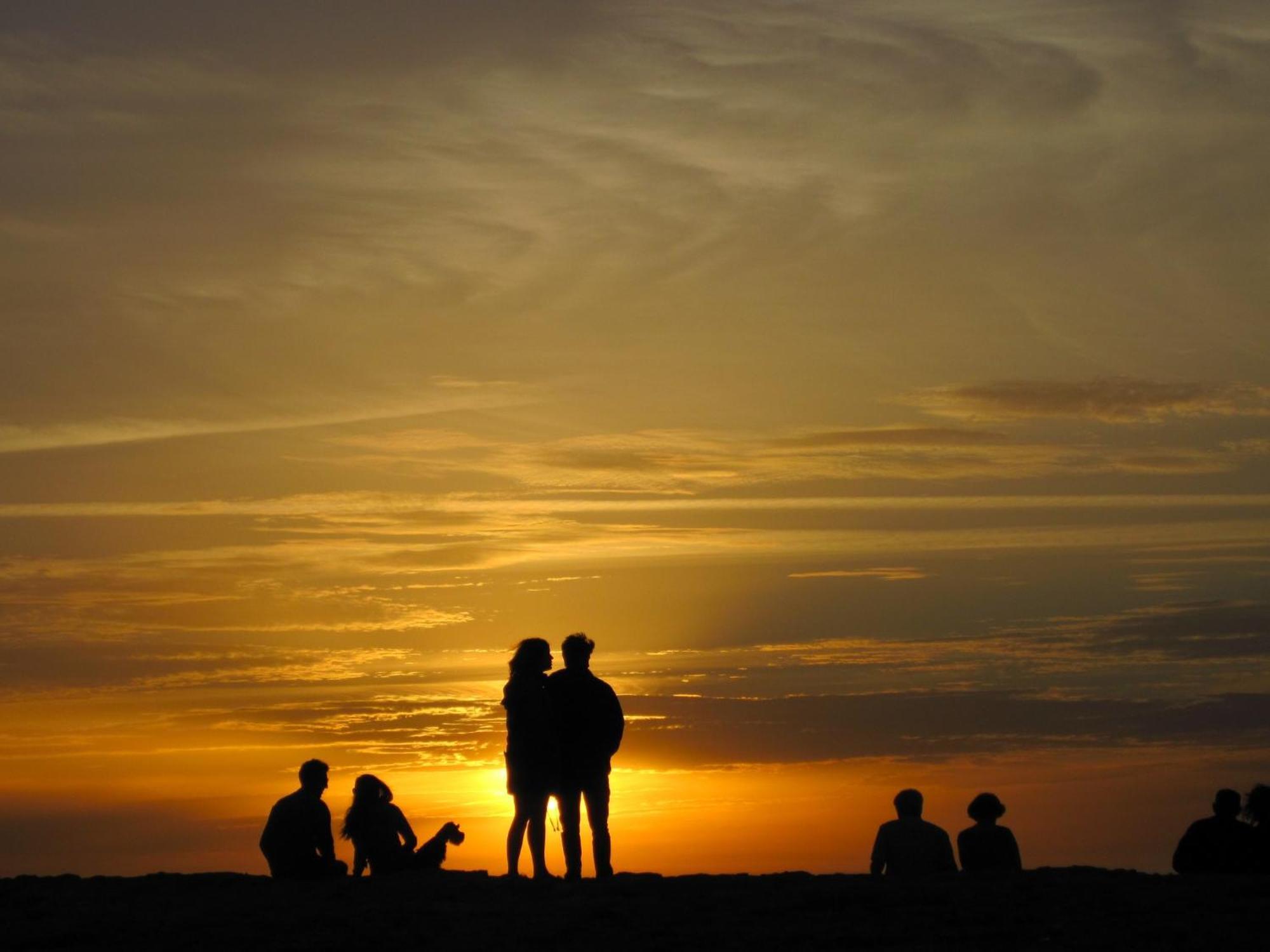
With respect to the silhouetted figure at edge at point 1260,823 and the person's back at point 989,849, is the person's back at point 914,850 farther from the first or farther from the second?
the silhouetted figure at edge at point 1260,823

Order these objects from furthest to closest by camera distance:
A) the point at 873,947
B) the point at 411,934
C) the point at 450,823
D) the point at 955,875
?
the point at 450,823, the point at 955,875, the point at 411,934, the point at 873,947

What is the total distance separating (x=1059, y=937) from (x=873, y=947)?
129cm

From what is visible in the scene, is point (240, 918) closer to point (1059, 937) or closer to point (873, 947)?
point (873, 947)

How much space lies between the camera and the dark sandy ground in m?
11.4

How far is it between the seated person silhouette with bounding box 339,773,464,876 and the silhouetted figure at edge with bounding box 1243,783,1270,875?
7.68 metres

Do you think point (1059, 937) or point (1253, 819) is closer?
point (1059, 937)

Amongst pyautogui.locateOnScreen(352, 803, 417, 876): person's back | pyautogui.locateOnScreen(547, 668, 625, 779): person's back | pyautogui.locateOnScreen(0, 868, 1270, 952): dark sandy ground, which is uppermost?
pyautogui.locateOnScreen(547, 668, 625, 779): person's back

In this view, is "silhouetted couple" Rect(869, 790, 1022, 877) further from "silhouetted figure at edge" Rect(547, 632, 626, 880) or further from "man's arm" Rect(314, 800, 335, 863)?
"man's arm" Rect(314, 800, 335, 863)

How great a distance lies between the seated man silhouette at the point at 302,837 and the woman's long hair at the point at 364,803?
430 mm

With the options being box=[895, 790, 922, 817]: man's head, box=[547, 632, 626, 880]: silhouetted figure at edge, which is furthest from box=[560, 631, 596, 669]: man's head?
box=[895, 790, 922, 817]: man's head

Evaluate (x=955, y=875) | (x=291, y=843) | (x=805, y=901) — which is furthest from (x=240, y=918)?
(x=955, y=875)

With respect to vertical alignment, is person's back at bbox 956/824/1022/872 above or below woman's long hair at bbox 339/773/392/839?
below

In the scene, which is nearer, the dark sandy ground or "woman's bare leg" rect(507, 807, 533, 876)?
the dark sandy ground

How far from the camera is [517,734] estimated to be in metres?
15.1
